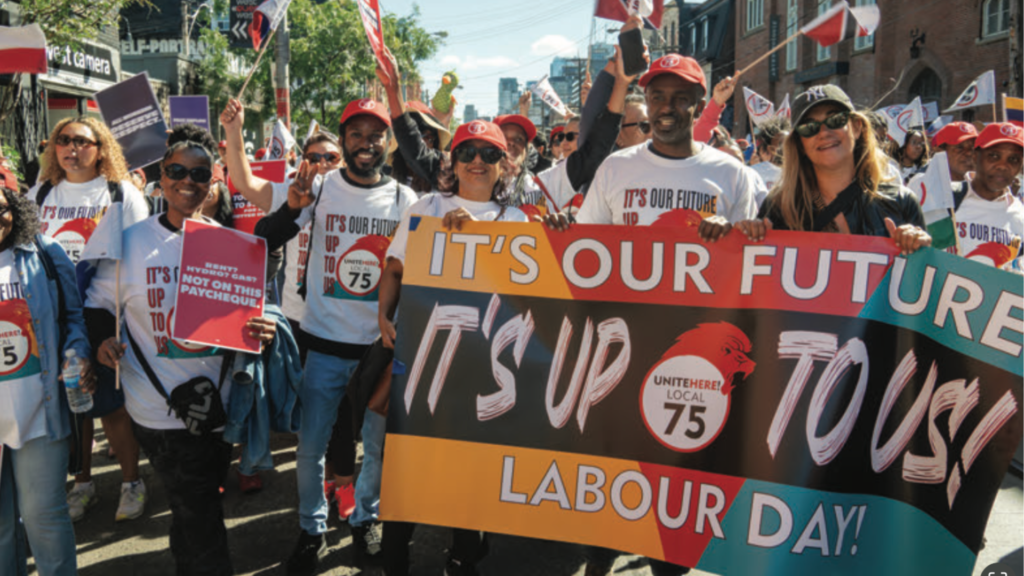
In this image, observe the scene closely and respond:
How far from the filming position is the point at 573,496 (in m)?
2.95

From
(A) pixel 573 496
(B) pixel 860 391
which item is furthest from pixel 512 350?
(B) pixel 860 391

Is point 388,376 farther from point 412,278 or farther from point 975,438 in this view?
point 975,438

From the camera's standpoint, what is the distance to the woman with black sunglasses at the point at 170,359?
10.2ft

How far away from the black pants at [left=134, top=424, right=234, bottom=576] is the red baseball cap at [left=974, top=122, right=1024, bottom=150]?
194 inches

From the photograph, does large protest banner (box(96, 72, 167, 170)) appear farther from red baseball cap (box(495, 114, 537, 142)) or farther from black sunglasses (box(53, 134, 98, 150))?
red baseball cap (box(495, 114, 537, 142))

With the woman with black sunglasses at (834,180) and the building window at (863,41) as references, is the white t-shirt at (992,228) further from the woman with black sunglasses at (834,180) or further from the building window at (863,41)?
the building window at (863,41)

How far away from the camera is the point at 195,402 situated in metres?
3.05

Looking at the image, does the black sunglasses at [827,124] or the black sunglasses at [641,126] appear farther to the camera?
the black sunglasses at [641,126]

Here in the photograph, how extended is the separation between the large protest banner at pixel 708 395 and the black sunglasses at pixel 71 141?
2.78m

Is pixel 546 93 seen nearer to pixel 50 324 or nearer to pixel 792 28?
pixel 50 324

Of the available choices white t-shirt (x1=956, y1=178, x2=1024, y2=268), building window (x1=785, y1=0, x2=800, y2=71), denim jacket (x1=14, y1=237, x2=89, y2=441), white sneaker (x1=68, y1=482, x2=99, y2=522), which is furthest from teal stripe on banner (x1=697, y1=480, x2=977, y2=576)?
building window (x1=785, y1=0, x2=800, y2=71)

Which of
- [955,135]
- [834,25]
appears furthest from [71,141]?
[955,135]

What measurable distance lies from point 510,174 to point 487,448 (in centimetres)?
203

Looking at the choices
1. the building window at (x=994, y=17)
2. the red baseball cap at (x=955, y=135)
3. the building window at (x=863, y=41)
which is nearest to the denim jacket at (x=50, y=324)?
the red baseball cap at (x=955, y=135)
